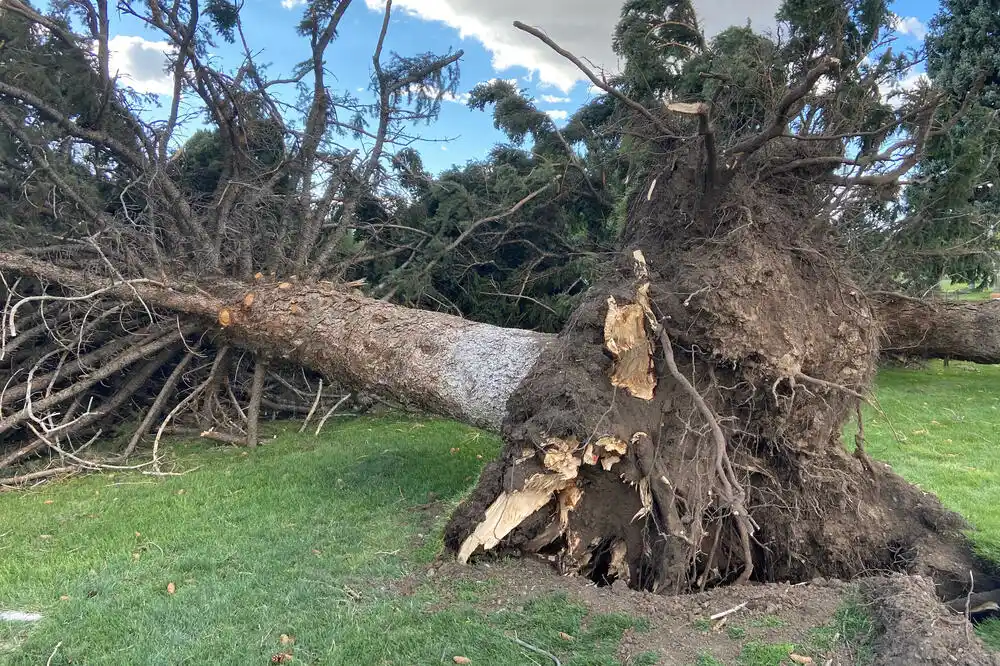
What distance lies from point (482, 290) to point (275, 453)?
274 cm

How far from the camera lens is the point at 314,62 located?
628 centimetres

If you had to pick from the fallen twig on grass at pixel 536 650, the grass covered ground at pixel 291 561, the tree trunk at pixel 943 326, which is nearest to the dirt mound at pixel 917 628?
the grass covered ground at pixel 291 561

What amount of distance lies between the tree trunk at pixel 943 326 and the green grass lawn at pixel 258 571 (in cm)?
319

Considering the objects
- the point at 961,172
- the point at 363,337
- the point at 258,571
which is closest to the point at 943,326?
the point at 961,172

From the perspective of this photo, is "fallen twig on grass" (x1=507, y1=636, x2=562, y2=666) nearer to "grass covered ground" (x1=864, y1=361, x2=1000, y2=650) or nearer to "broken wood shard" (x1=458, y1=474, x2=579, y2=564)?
"broken wood shard" (x1=458, y1=474, x2=579, y2=564)

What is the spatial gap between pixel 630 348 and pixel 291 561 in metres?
2.12

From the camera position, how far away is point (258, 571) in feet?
10.8

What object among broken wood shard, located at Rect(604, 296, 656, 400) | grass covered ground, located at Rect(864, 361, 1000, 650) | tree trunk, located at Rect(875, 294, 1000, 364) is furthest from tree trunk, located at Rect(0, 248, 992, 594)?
tree trunk, located at Rect(875, 294, 1000, 364)

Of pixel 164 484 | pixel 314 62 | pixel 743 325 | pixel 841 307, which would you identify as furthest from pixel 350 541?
pixel 314 62

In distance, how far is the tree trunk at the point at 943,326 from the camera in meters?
4.43

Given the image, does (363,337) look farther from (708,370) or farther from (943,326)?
(943,326)

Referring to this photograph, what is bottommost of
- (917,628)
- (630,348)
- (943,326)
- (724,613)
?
(724,613)

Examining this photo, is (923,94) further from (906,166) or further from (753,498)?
(753,498)

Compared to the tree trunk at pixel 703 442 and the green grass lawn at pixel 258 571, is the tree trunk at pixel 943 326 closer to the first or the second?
the tree trunk at pixel 703 442
